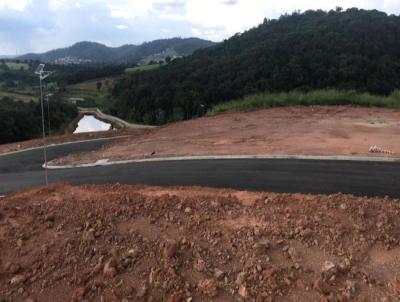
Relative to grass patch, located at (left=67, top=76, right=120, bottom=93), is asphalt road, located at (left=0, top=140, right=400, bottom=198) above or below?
below

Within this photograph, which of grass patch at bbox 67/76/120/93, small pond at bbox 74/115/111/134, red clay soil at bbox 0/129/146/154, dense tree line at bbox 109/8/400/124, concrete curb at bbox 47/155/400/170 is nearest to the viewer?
concrete curb at bbox 47/155/400/170

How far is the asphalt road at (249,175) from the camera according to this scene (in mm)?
12141

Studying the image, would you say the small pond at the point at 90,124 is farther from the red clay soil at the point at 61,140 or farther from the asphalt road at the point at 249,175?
the asphalt road at the point at 249,175

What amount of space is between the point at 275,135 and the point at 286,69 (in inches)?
1084

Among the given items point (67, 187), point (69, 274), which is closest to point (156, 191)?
point (67, 187)

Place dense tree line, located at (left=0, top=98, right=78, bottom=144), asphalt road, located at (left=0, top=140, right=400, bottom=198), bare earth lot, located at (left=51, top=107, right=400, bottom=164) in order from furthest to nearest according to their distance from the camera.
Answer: dense tree line, located at (left=0, top=98, right=78, bottom=144) → bare earth lot, located at (left=51, top=107, right=400, bottom=164) → asphalt road, located at (left=0, top=140, right=400, bottom=198)

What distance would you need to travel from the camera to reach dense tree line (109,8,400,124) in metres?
41.7

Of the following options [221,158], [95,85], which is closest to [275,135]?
[221,158]

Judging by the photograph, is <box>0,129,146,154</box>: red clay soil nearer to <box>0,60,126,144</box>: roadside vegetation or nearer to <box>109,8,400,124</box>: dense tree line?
<box>109,8,400,124</box>: dense tree line

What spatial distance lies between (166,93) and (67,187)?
52.7 m

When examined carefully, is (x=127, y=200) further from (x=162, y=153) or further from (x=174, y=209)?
(x=162, y=153)

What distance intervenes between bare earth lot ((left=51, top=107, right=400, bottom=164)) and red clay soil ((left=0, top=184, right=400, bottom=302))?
7557mm

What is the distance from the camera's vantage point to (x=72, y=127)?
231 ft

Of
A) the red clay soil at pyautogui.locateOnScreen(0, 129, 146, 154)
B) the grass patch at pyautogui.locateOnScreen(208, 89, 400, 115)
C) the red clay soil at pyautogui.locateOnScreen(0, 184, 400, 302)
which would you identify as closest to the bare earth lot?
the grass patch at pyautogui.locateOnScreen(208, 89, 400, 115)
